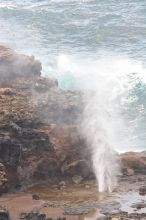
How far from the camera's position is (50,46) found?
164ft

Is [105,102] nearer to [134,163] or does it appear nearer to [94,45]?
[134,163]

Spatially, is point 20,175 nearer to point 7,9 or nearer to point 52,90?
point 52,90

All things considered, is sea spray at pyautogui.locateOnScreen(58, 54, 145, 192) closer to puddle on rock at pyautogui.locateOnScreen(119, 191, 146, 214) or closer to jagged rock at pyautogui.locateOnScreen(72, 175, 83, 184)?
jagged rock at pyautogui.locateOnScreen(72, 175, 83, 184)

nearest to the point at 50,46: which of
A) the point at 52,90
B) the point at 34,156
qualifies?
the point at 52,90

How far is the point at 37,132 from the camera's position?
993 inches

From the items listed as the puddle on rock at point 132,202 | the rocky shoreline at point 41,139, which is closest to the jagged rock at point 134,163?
the rocky shoreline at point 41,139

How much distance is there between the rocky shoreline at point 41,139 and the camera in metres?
24.4

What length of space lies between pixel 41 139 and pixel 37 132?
31cm

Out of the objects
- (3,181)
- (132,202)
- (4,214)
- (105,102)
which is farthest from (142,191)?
(105,102)


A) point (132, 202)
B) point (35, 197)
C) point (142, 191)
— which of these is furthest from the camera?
point (142, 191)

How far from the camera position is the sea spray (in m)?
26.0

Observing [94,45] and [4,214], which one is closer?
[4,214]

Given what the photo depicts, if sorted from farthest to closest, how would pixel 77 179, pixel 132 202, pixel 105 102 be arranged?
pixel 105 102 < pixel 77 179 < pixel 132 202

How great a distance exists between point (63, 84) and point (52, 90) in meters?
10.6
